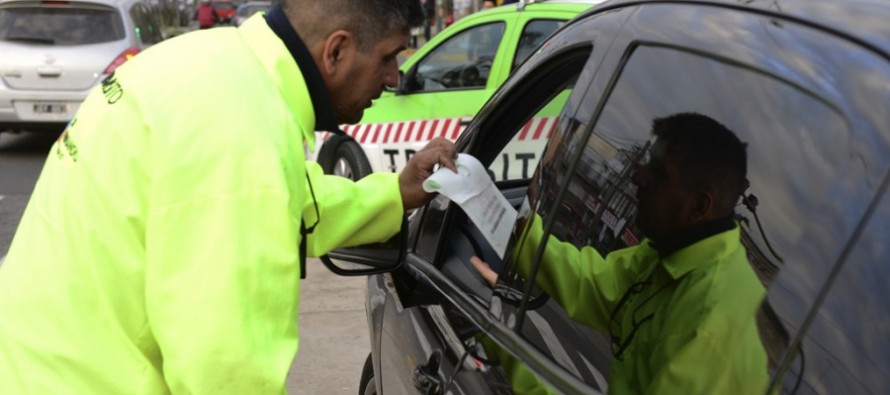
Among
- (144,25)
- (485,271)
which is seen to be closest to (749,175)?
(485,271)

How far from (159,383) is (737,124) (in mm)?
970

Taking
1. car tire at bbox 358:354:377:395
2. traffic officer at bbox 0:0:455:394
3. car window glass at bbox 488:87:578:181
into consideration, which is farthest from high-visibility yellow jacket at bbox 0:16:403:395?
car tire at bbox 358:354:377:395

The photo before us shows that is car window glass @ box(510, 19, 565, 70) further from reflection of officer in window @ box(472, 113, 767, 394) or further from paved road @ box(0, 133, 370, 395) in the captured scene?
reflection of officer in window @ box(472, 113, 767, 394)

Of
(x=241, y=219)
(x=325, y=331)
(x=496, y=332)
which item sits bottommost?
(x=325, y=331)

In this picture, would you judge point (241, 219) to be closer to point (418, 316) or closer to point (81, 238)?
point (81, 238)

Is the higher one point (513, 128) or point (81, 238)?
point (81, 238)

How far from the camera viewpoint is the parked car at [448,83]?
6.62 meters

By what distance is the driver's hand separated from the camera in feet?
7.64

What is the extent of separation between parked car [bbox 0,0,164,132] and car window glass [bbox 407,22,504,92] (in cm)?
389

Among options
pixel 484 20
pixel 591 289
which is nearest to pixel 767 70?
pixel 591 289

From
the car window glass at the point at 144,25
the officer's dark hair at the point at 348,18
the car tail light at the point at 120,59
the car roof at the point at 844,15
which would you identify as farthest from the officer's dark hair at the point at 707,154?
the car window glass at the point at 144,25

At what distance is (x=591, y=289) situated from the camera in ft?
6.36

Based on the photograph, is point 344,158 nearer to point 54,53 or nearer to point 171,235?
point 54,53

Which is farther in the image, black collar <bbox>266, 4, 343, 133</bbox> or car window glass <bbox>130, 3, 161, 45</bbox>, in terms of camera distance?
car window glass <bbox>130, 3, 161, 45</bbox>
